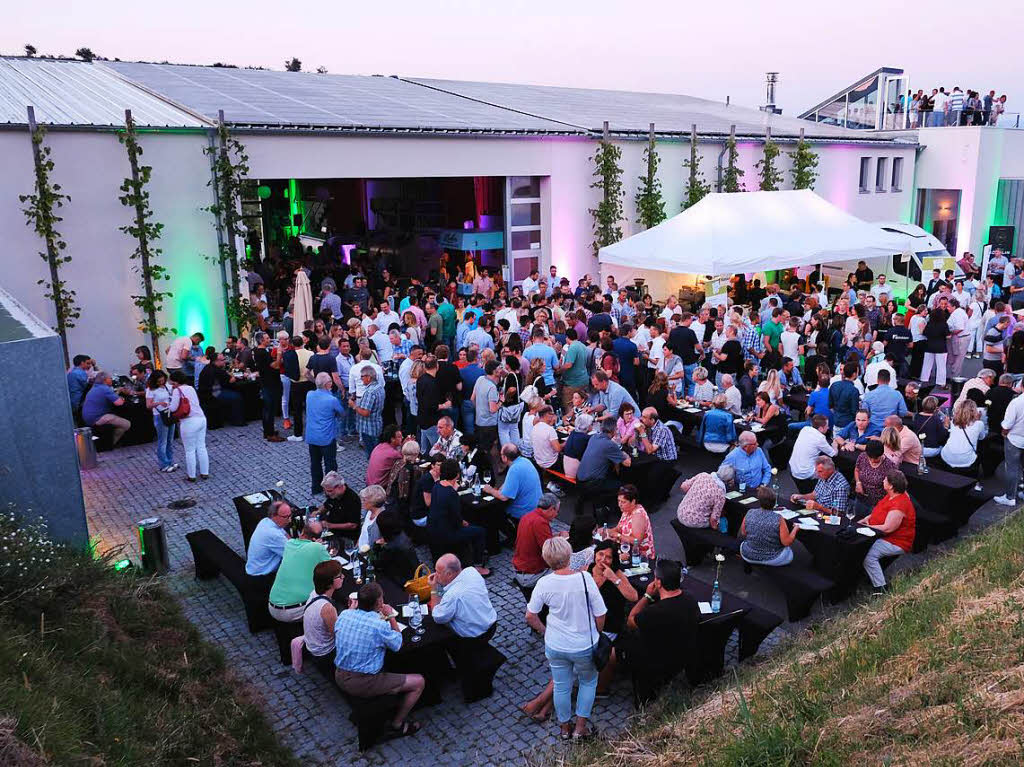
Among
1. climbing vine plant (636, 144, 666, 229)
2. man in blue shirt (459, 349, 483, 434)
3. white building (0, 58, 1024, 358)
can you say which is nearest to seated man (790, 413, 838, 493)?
man in blue shirt (459, 349, 483, 434)

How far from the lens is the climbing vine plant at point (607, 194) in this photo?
2062 cm

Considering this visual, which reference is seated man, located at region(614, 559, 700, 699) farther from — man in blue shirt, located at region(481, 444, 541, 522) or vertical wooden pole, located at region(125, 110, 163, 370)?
vertical wooden pole, located at region(125, 110, 163, 370)

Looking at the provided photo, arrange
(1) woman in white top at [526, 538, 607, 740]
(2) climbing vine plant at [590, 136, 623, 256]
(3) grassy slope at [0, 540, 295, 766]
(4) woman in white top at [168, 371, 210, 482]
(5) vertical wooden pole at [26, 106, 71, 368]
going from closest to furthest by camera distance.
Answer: (3) grassy slope at [0, 540, 295, 766]
(1) woman in white top at [526, 538, 607, 740]
(4) woman in white top at [168, 371, 210, 482]
(5) vertical wooden pole at [26, 106, 71, 368]
(2) climbing vine plant at [590, 136, 623, 256]

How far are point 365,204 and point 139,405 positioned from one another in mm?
17013

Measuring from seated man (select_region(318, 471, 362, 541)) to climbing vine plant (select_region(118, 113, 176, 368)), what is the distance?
26.1 ft

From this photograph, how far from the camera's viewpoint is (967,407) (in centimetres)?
927

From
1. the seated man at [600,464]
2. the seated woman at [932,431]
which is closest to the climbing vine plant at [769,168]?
the seated woman at [932,431]

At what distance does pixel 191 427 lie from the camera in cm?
1056

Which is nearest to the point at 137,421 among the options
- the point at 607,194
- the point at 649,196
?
the point at 607,194

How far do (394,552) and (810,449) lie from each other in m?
4.58

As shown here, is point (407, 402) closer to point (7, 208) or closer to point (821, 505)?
point (821, 505)

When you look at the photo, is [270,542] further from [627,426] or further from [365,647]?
[627,426]

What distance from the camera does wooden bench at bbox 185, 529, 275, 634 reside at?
7.19 metres

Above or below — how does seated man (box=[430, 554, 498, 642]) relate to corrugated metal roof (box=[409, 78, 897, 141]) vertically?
below
